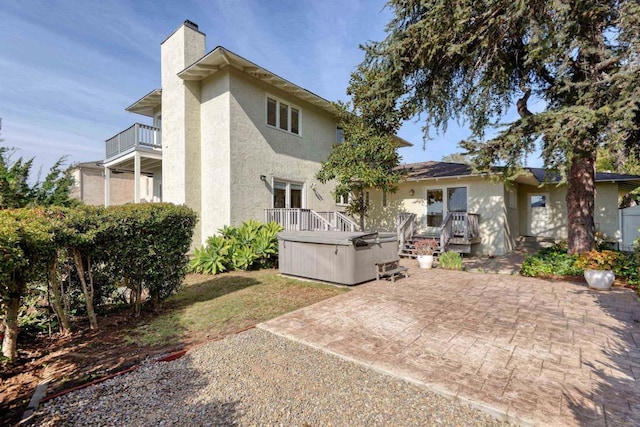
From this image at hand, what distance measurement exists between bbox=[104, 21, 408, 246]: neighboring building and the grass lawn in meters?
3.59

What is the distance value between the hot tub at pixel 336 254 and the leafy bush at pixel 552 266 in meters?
3.77

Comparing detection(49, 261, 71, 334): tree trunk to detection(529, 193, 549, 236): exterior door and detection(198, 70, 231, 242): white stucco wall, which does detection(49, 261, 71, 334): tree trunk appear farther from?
detection(529, 193, 549, 236): exterior door

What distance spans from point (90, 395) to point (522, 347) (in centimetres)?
487

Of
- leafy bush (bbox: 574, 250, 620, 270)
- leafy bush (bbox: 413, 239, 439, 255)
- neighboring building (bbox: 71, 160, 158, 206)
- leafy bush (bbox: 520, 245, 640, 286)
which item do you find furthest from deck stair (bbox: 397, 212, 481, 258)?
neighboring building (bbox: 71, 160, 158, 206)

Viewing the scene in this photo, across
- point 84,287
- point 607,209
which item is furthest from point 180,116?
point 607,209

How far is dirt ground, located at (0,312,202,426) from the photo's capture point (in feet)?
9.28

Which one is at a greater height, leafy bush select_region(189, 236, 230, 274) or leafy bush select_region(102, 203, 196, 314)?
leafy bush select_region(102, 203, 196, 314)

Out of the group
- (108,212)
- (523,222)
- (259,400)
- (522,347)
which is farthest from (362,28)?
(523,222)

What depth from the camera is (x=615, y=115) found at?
5.25 m

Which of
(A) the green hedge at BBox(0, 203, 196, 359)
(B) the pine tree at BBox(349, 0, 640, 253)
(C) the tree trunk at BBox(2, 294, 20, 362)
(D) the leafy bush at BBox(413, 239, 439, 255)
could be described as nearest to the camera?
(A) the green hedge at BBox(0, 203, 196, 359)

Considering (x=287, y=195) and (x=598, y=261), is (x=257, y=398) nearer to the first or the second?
(x=598, y=261)

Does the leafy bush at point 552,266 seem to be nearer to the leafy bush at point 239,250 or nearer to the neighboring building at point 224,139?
the neighboring building at point 224,139

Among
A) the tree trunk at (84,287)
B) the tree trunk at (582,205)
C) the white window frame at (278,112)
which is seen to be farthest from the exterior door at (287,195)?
the tree trunk at (582,205)

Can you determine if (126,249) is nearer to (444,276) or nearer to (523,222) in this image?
(444,276)
